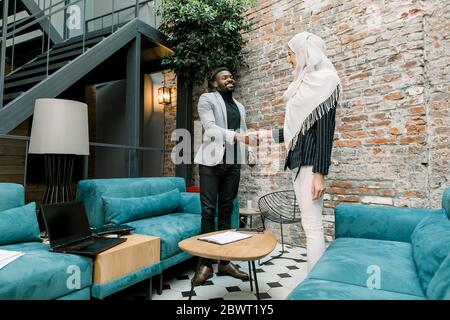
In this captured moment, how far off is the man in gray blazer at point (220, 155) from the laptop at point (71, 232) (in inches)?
28.2

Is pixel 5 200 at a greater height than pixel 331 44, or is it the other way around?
pixel 331 44

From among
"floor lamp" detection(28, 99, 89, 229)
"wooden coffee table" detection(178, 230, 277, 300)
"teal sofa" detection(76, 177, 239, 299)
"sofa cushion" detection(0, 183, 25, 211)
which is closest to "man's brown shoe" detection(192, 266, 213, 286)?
"teal sofa" detection(76, 177, 239, 299)

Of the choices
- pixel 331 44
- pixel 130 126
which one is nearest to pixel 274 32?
pixel 331 44

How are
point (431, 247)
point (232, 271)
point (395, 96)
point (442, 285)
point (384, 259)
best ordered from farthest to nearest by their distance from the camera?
point (395, 96) → point (232, 271) → point (384, 259) → point (431, 247) → point (442, 285)

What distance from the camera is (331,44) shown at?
10.8 ft

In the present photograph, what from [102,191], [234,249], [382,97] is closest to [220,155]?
[234,249]

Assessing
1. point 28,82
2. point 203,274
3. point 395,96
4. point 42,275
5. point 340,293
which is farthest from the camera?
point 28,82

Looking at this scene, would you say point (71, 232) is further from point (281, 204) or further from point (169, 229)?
point (281, 204)

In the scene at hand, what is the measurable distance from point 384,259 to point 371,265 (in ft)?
0.46

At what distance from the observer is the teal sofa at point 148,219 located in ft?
6.17

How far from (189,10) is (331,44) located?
5.89 feet

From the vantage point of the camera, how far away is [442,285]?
92cm
